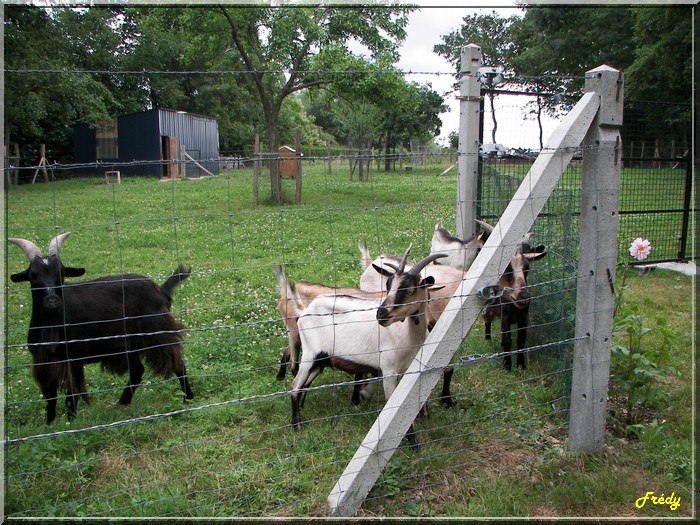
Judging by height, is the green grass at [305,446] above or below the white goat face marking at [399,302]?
below

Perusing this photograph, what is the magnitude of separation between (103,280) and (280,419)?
188 cm

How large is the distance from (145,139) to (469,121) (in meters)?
26.1

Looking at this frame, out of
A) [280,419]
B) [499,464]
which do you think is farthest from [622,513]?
[280,419]

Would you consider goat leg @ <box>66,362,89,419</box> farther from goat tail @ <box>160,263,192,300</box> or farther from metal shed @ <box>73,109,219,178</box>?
metal shed @ <box>73,109,219,178</box>

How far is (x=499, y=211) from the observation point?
18.9 feet

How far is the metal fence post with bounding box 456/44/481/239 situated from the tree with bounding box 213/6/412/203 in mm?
11629

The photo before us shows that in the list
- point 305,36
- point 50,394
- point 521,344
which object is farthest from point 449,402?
point 305,36

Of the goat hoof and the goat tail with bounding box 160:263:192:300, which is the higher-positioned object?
the goat tail with bounding box 160:263:192:300

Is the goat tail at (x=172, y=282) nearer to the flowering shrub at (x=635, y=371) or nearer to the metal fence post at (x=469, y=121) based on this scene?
the metal fence post at (x=469, y=121)

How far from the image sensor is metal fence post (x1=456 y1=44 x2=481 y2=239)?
493cm

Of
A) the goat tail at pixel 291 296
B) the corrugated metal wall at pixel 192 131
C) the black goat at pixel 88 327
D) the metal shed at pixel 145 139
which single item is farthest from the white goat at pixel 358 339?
the corrugated metal wall at pixel 192 131

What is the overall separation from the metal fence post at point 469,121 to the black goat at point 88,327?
8.15 feet

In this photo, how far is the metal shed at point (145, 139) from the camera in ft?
91.2

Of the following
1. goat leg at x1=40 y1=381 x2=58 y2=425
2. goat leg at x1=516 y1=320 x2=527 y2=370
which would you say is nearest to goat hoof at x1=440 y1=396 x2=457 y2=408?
goat leg at x1=516 y1=320 x2=527 y2=370
